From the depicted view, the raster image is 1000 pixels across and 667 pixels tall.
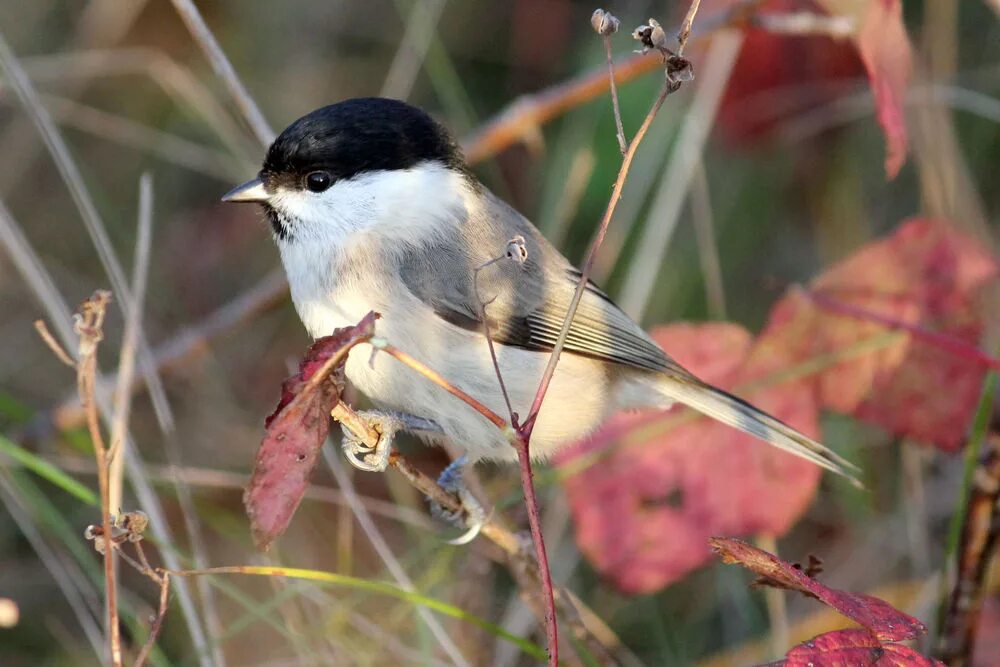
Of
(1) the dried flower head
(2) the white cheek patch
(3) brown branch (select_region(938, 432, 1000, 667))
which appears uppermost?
(1) the dried flower head

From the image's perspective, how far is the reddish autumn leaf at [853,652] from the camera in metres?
1.08

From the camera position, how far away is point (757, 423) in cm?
198

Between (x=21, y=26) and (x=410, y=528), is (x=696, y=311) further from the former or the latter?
(x=21, y=26)

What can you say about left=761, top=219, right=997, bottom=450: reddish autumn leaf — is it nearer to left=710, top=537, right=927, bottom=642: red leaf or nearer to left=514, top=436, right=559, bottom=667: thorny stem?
left=710, top=537, right=927, bottom=642: red leaf

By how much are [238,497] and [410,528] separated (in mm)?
624

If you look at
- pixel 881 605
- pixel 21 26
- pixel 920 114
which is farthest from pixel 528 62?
pixel 881 605

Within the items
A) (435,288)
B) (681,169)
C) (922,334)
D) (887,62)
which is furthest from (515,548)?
(681,169)

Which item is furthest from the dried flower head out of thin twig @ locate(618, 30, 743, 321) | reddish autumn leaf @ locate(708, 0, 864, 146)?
reddish autumn leaf @ locate(708, 0, 864, 146)

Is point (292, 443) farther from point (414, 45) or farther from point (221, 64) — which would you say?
point (414, 45)

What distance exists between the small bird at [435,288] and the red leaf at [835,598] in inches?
26.5

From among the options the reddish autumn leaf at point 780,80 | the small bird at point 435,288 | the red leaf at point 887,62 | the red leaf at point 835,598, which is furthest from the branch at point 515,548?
the reddish autumn leaf at point 780,80

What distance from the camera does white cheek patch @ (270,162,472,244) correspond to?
1.92m

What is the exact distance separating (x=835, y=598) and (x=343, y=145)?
1139 mm

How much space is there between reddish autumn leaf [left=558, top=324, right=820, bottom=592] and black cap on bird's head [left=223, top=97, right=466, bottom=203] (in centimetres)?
59
